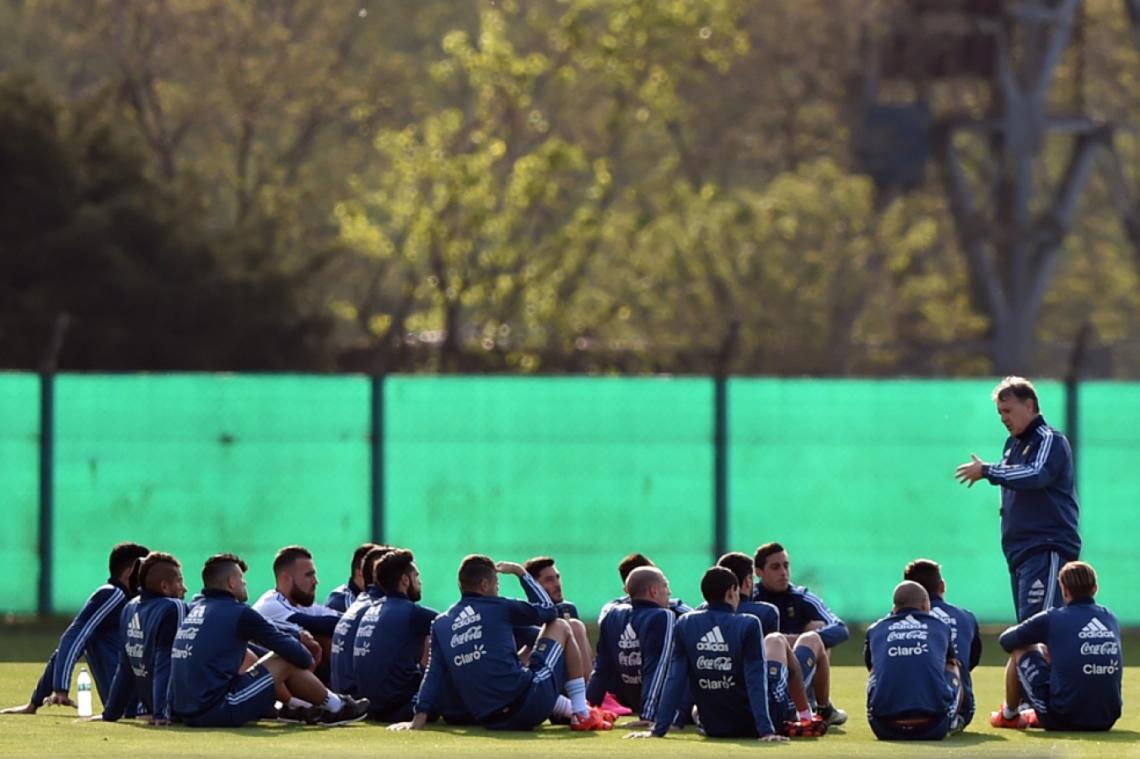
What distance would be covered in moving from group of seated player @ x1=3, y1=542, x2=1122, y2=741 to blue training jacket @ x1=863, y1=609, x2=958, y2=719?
1 centimetres

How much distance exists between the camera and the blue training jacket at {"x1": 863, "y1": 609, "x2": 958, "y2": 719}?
12758 millimetres

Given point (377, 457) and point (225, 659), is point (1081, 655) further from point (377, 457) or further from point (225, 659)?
point (377, 457)

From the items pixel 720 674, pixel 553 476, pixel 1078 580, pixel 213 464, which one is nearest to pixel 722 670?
pixel 720 674

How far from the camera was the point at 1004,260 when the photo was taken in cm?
4003

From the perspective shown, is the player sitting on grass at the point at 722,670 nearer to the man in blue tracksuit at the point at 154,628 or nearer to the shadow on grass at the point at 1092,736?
the shadow on grass at the point at 1092,736

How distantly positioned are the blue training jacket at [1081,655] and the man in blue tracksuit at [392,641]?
3348 mm

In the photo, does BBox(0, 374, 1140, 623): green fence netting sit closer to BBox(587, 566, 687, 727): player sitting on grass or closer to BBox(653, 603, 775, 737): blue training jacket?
BBox(587, 566, 687, 727): player sitting on grass

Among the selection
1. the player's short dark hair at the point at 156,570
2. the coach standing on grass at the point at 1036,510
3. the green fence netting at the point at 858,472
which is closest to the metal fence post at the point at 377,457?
the green fence netting at the point at 858,472

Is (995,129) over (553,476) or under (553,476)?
over

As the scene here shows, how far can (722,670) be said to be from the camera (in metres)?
12.7

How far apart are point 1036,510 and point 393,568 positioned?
370 centimetres

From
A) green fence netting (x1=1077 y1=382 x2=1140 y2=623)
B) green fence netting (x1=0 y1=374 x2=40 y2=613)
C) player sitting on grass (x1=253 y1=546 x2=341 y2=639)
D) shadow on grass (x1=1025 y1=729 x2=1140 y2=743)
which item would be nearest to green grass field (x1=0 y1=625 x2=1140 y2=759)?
shadow on grass (x1=1025 y1=729 x2=1140 y2=743)

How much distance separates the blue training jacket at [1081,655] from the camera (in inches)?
520

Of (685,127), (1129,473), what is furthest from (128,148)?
(685,127)
